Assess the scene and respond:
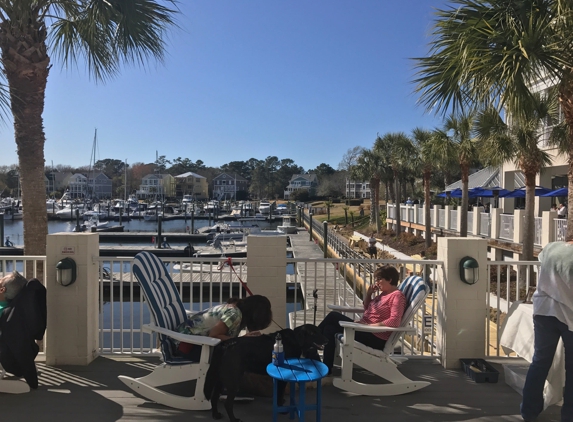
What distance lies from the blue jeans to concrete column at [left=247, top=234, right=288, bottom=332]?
2.17 meters

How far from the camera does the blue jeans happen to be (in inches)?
120

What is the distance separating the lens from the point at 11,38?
5438 millimetres

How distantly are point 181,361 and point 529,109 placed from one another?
192 inches

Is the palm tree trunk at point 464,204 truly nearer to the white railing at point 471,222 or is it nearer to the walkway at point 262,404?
the white railing at point 471,222

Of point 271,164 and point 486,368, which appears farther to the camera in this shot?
point 271,164

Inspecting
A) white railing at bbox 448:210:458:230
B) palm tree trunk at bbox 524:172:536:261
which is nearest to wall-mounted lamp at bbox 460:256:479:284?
palm tree trunk at bbox 524:172:536:261

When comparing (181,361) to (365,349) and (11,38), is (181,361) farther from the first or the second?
(11,38)

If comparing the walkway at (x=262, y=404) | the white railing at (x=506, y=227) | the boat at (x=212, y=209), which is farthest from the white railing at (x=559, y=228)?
the boat at (x=212, y=209)

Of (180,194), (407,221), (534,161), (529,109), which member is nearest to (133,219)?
(180,194)

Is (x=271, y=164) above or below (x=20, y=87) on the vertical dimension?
above

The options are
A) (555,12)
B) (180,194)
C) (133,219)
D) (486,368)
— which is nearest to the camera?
(486,368)

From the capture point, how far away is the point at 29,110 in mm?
5648

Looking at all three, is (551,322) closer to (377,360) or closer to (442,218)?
(377,360)

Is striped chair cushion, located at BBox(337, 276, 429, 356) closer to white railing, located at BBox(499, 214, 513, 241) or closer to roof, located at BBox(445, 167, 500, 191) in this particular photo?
white railing, located at BBox(499, 214, 513, 241)
